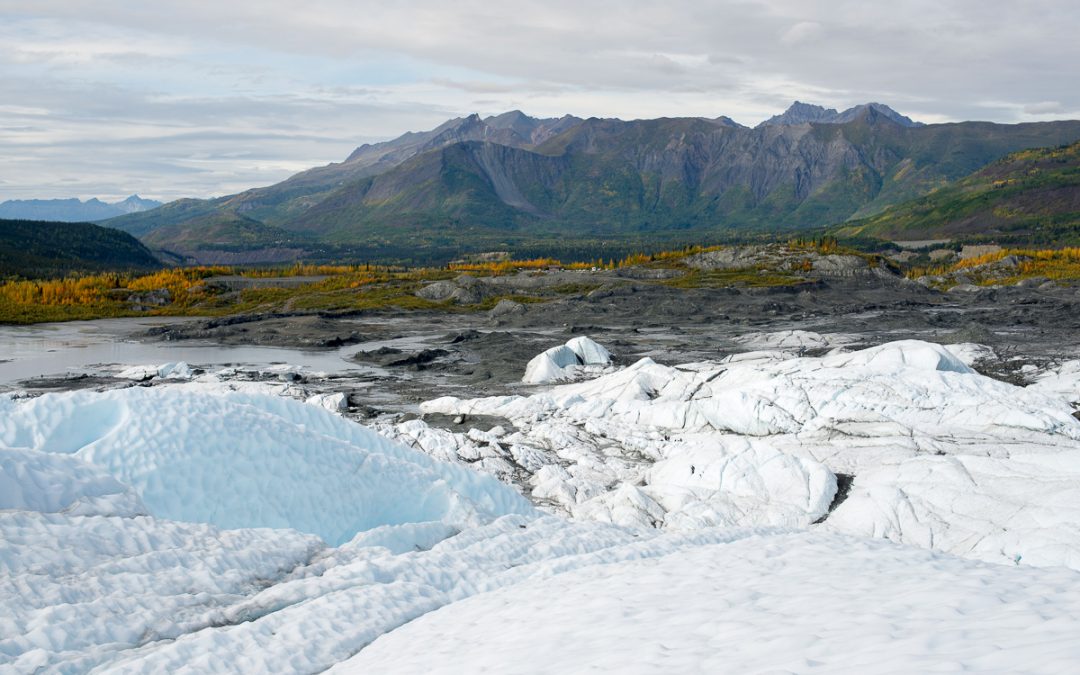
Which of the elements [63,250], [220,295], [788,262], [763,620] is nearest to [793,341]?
[763,620]

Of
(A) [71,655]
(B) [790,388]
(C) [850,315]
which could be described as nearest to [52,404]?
(A) [71,655]

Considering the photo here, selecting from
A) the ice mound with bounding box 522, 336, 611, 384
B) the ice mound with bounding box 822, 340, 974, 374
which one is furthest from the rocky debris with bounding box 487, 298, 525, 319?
the ice mound with bounding box 822, 340, 974, 374

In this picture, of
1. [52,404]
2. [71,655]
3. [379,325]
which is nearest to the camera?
[71,655]

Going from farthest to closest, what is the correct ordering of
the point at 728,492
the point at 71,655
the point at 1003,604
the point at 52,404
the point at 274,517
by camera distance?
the point at 728,492 < the point at 52,404 < the point at 274,517 < the point at 71,655 < the point at 1003,604

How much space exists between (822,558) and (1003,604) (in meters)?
4.05

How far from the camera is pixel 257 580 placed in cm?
1189

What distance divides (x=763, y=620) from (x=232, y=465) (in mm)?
10501

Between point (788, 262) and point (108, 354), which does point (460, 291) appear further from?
point (788, 262)

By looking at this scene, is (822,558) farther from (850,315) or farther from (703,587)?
(850,315)

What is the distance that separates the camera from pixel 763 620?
917cm

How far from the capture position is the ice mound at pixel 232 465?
14969 mm

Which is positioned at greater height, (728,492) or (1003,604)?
(1003,604)

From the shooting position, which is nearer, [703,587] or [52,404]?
[703,587]

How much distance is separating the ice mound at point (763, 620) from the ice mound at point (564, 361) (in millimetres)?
30025
